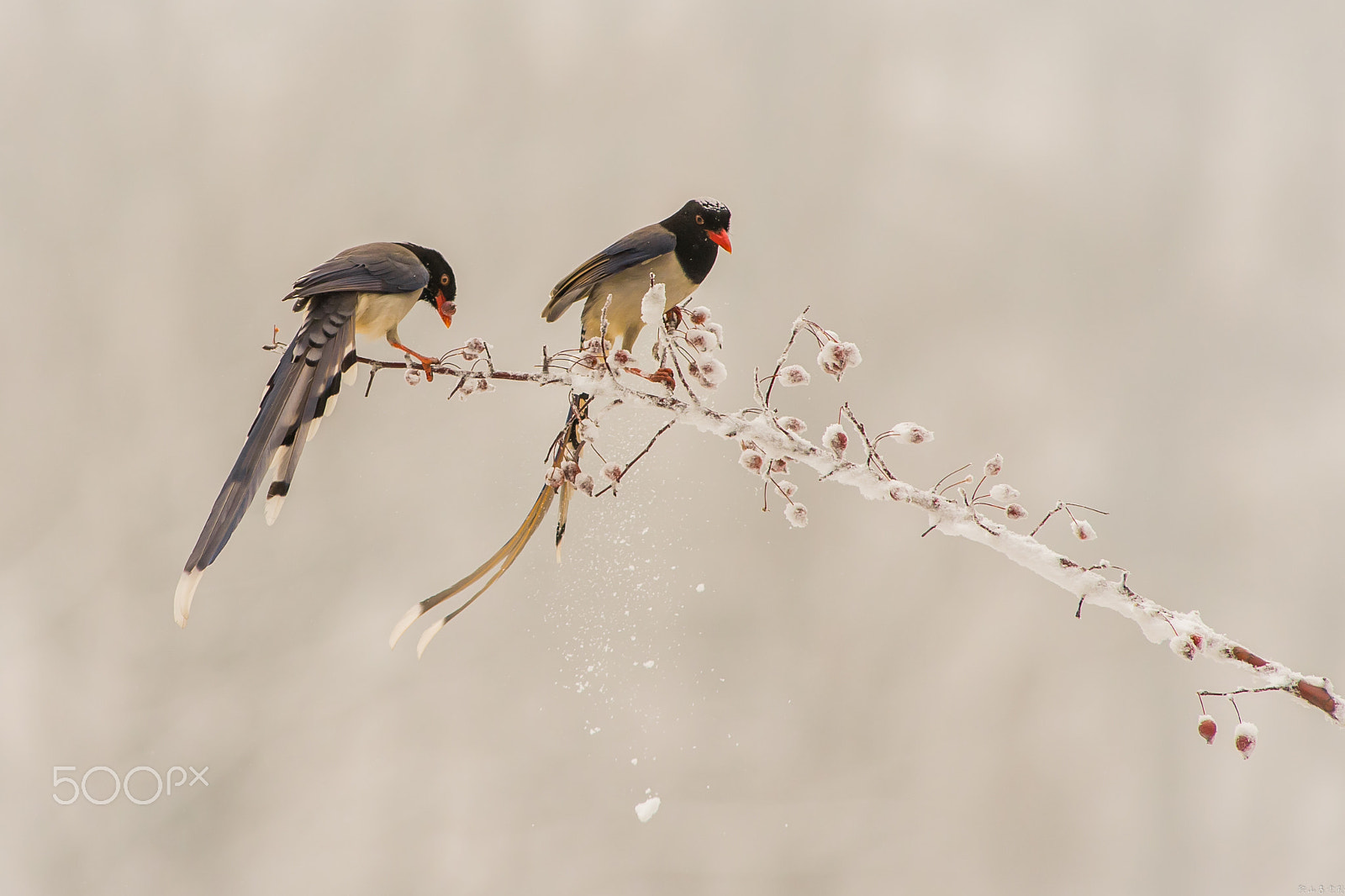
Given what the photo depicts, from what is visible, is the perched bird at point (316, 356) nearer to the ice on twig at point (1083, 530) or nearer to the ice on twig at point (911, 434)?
the ice on twig at point (911, 434)

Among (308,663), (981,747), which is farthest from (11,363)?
(981,747)

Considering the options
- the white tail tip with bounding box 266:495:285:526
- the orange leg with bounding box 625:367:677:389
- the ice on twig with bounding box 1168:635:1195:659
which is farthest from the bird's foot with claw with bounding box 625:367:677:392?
the ice on twig with bounding box 1168:635:1195:659

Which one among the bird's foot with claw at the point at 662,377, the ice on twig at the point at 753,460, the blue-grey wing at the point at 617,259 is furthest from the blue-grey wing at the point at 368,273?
the ice on twig at the point at 753,460

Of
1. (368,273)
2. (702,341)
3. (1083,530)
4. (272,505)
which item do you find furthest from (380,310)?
(1083,530)

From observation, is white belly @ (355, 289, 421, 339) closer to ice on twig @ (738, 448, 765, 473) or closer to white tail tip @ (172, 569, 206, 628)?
white tail tip @ (172, 569, 206, 628)

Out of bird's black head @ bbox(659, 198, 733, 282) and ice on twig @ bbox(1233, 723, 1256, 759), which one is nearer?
ice on twig @ bbox(1233, 723, 1256, 759)

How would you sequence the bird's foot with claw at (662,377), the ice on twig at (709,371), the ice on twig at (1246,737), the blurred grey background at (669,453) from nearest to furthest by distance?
the ice on twig at (1246,737) → the ice on twig at (709,371) → the bird's foot with claw at (662,377) → the blurred grey background at (669,453)

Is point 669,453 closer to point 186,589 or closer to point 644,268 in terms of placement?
point 644,268
